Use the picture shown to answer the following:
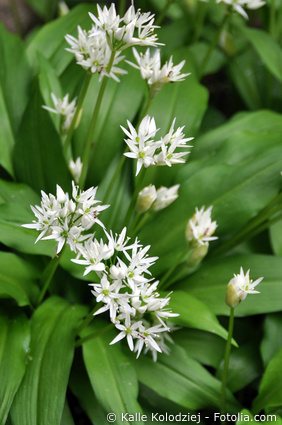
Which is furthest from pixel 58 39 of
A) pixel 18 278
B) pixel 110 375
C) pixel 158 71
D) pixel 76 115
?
pixel 110 375

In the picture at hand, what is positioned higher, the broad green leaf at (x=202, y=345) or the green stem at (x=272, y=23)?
the green stem at (x=272, y=23)

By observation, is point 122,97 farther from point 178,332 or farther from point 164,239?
point 178,332

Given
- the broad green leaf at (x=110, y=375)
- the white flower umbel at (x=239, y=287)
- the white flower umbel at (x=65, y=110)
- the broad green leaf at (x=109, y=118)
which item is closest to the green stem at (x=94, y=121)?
the white flower umbel at (x=65, y=110)

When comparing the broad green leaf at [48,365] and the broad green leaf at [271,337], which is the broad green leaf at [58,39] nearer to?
the broad green leaf at [48,365]

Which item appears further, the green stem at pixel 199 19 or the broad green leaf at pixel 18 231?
the green stem at pixel 199 19

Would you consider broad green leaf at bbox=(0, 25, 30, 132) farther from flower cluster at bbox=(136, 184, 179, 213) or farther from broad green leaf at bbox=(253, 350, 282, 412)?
broad green leaf at bbox=(253, 350, 282, 412)

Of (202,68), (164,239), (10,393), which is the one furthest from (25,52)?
(10,393)
